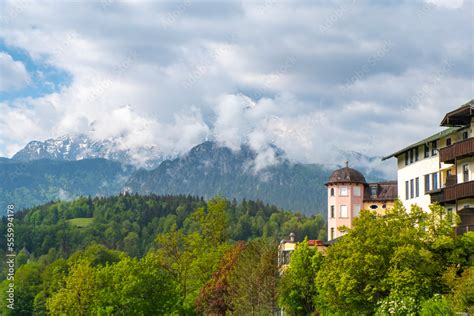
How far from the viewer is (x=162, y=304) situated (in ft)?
311

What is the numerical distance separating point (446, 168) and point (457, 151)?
24.8 feet

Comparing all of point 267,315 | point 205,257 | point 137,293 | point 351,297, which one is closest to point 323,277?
point 351,297

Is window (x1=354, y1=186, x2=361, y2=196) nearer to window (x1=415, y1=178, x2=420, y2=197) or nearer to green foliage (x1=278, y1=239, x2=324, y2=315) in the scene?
window (x1=415, y1=178, x2=420, y2=197)

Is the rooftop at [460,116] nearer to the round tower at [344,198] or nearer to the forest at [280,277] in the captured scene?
the forest at [280,277]

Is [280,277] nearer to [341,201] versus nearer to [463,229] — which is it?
[463,229]

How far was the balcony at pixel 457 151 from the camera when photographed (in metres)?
62.5

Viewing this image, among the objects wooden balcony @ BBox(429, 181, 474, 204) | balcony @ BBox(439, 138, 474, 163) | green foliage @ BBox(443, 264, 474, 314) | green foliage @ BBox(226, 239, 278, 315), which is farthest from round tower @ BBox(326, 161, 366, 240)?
green foliage @ BBox(443, 264, 474, 314)

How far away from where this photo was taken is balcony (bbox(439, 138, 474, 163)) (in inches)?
2459

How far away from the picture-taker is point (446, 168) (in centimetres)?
7194

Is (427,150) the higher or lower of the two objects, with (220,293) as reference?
higher

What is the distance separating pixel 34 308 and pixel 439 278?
96.4m

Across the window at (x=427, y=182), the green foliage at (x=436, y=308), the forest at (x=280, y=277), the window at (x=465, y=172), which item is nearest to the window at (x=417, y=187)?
the window at (x=427, y=182)

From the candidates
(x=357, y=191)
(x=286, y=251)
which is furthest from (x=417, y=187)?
(x=357, y=191)

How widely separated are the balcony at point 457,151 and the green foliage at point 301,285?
1857 centimetres
